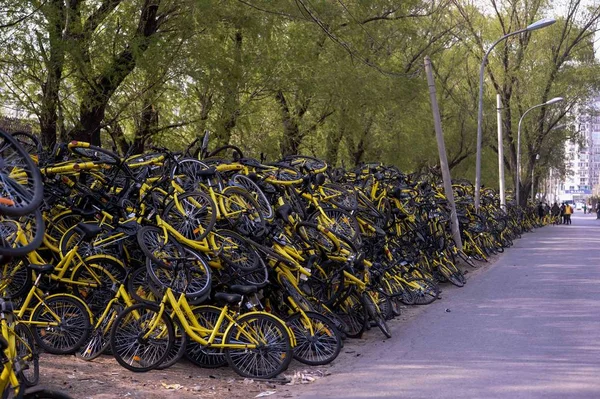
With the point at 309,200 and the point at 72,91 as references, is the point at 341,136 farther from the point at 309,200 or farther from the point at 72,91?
the point at 309,200

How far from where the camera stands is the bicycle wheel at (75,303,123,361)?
23.5ft

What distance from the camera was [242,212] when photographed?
8.56 meters

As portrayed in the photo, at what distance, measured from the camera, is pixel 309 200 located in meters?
10.5

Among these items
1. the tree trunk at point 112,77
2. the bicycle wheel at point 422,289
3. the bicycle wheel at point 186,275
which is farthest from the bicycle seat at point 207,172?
the tree trunk at point 112,77

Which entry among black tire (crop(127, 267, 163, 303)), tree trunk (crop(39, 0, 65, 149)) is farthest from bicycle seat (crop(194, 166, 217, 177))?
tree trunk (crop(39, 0, 65, 149))

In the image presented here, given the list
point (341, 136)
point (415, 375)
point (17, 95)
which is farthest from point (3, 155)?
point (341, 136)

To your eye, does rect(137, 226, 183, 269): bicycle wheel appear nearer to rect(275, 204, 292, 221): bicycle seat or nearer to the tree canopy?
rect(275, 204, 292, 221): bicycle seat

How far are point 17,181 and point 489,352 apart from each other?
17.7 feet

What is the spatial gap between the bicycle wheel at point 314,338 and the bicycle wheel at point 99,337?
64.4 inches

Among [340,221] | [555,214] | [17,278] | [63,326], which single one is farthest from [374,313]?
[555,214]

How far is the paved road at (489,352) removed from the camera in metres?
6.65

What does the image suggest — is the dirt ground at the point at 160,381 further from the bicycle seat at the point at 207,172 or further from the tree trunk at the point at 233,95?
the tree trunk at the point at 233,95

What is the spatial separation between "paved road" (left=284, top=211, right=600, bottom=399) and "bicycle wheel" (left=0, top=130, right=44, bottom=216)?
10.3 feet

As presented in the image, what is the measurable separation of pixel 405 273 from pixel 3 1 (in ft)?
23.8
